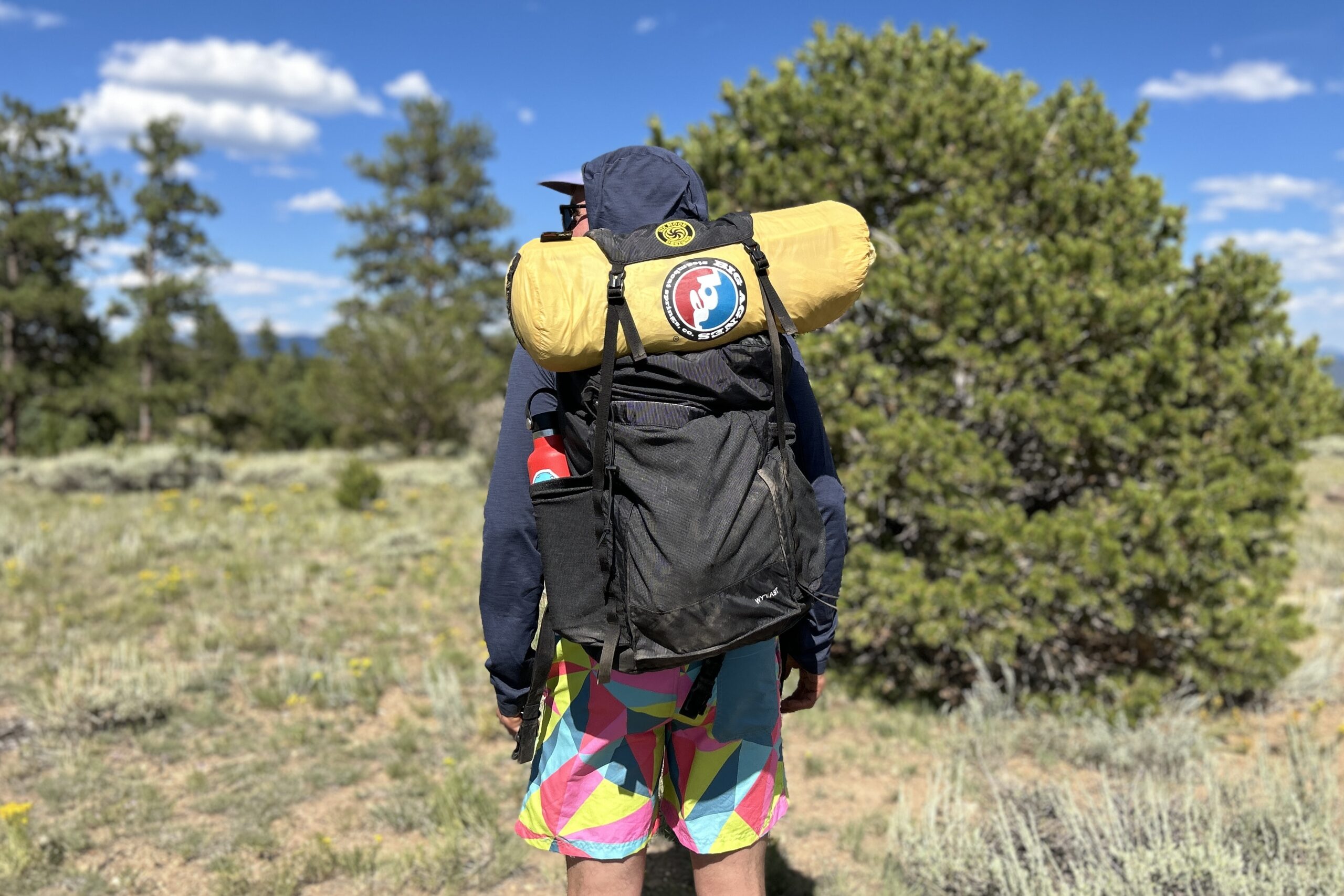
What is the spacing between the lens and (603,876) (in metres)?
1.58

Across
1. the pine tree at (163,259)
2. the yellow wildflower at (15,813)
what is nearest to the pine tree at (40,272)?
the pine tree at (163,259)

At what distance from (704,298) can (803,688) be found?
85 centimetres

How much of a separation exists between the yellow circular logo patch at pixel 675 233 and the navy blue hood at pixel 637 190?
0.36 ft

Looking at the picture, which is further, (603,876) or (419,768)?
(419,768)

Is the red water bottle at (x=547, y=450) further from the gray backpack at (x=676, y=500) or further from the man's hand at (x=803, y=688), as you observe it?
the man's hand at (x=803, y=688)

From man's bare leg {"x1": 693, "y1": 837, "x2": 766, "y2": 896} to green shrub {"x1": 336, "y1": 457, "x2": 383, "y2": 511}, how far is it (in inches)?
309

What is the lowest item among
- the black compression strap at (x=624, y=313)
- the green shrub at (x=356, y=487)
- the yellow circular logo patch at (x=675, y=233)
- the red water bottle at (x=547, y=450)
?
the green shrub at (x=356, y=487)

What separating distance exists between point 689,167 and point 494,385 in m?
15.5

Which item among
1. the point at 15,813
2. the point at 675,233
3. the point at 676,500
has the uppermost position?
the point at 675,233

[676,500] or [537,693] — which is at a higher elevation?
[676,500]

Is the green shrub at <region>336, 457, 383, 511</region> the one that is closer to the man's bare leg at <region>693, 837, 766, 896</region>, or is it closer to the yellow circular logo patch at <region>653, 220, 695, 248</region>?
the man's bare leg at <region>693, 837, 766, 896</region>

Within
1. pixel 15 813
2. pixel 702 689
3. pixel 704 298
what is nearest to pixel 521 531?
pixel 702 689

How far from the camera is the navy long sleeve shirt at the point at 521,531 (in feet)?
5.10

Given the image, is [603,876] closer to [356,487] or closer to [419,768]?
[419,768]
